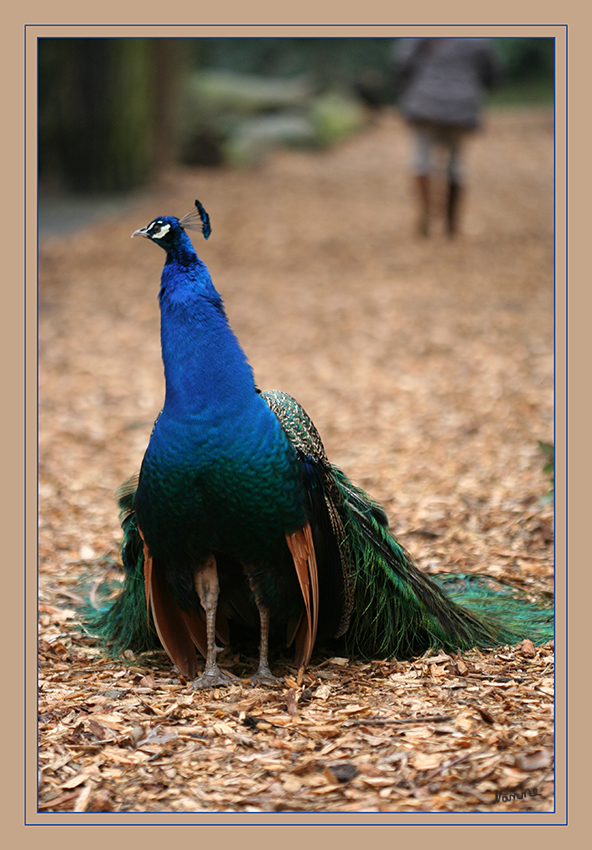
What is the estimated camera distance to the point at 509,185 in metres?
13.4

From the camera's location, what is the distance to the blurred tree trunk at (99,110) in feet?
37.3

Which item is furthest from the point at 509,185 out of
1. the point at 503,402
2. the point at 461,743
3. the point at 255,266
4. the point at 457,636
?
the point at 461,743

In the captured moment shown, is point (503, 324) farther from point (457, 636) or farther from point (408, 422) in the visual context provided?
point (457, 636)

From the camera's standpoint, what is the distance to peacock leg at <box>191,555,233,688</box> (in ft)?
10.8

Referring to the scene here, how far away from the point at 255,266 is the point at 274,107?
314 inches

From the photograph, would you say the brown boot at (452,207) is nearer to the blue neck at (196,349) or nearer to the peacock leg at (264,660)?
the blue neck at (196,349)

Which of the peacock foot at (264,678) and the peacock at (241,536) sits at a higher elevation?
the peacock at (241,536)

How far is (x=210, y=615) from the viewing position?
336 cm

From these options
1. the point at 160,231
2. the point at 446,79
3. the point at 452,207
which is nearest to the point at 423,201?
the point at 452,207

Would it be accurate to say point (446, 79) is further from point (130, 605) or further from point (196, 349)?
point (130, 605)

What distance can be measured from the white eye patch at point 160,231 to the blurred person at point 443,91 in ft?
23.0

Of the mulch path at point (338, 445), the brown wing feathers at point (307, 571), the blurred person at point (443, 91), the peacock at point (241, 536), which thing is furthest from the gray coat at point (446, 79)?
the brown wing feathers at point (307, 571)

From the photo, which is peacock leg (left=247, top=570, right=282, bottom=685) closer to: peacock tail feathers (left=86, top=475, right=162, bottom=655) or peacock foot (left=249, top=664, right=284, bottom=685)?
peacock foot (left=249, top=664, right=284, bottom=685)

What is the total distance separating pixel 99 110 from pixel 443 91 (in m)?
4.78
